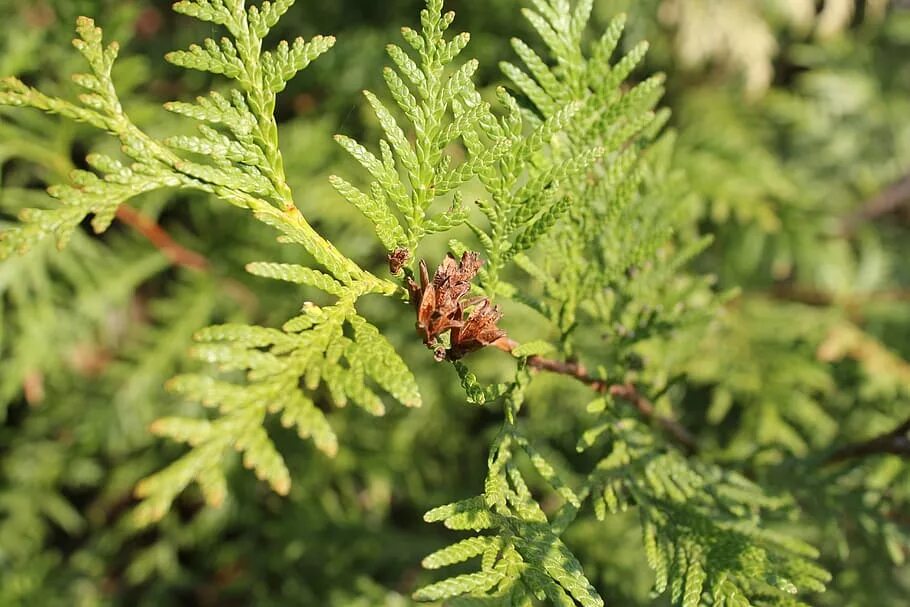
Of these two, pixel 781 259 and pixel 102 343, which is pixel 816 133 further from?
pixel 102 343

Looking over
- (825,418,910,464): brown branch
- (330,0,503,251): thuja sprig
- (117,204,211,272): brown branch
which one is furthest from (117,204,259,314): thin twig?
(825,418,910,464): brown branch

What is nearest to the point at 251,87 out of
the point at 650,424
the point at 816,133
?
the point at 650,424

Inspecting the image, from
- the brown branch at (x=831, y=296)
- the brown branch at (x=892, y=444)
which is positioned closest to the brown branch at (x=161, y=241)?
the brown branch at (x=892, y=444)

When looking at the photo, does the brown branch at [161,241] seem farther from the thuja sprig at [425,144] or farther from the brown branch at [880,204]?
the brown branch at [880,204]

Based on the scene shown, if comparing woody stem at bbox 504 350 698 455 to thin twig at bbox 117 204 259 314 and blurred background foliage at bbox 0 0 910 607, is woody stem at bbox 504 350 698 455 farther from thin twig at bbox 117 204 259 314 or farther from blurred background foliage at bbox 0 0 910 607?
thin twig at bbox 117 204 259 314

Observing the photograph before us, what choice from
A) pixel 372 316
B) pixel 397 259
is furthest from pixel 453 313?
pixel 372 316

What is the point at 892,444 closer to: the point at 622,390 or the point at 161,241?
the point at 622,390
